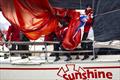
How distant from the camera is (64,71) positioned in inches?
332

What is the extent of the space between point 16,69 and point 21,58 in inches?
25.5

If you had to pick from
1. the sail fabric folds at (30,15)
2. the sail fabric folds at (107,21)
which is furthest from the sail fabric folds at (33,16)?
the sail fabric folds at (107,21)

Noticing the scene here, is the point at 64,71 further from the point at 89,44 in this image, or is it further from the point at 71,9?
the point at 71,9

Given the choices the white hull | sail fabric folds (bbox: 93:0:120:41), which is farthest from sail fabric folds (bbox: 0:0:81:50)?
the white hull

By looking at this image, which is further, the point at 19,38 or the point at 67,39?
the point at 19,38

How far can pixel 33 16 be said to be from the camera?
8.93 metres

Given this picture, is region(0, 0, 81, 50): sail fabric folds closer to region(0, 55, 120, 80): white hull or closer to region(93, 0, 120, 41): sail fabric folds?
region(93, 0, 120, 41): sail fabric folds

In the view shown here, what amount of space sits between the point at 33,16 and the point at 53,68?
1319mm

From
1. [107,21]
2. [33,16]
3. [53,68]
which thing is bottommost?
[53,68]

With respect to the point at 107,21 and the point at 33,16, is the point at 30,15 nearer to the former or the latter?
the point at 33,16

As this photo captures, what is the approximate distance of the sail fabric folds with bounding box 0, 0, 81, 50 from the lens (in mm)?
8719

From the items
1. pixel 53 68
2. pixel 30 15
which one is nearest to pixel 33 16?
pixel 30 15

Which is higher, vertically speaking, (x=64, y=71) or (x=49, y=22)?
(x=49, y=22)

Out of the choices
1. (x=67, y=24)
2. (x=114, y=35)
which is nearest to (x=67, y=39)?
(x=67, y=24)
